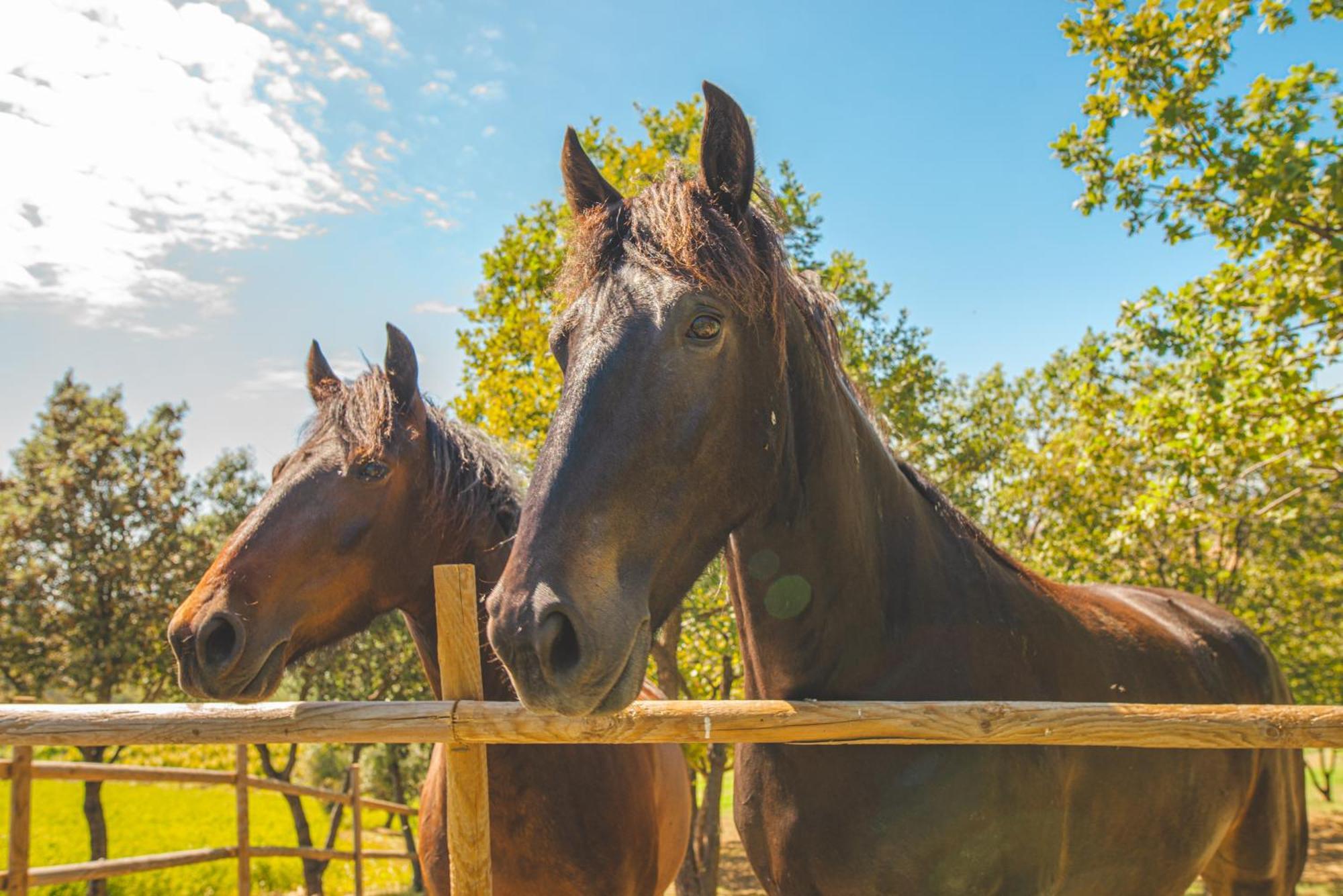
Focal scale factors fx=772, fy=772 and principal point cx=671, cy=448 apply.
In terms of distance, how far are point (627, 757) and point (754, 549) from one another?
1651 mm

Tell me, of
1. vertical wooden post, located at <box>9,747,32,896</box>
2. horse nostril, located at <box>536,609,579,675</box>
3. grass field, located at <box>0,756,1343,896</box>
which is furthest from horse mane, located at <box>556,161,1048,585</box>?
grass field, located at <box>0,756,1343,896</box>

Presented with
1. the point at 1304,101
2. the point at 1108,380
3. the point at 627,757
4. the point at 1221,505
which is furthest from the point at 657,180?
the point at 1221,505

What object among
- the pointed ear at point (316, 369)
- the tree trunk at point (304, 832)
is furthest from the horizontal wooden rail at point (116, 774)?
the tree trunk at point (304, 832)

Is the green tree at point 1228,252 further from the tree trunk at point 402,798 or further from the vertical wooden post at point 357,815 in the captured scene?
the tree trunk at point 402,798

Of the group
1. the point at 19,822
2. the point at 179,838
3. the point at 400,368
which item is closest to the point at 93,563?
the point at 179,838

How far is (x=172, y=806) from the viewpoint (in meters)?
22.0

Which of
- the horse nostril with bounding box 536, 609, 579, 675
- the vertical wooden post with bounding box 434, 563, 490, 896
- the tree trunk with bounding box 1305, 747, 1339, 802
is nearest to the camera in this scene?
the horse nostril with bounding box 536, 609, 579, 675

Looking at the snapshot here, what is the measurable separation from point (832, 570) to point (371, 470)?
1.85 meters

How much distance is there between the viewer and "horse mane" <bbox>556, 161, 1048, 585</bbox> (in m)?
1.71

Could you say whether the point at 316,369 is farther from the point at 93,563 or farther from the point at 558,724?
the point at 93,563

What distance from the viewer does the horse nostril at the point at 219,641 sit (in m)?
2.44

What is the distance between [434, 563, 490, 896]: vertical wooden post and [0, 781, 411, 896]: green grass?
42.5ft

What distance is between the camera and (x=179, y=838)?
57.8 ft

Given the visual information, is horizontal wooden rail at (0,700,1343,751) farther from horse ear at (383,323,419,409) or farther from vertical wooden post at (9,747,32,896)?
vertical wooden post at (9,747,32,896)
